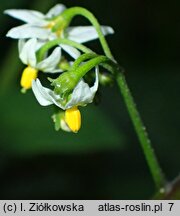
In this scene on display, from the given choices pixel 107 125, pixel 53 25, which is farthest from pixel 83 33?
pixel 107 125

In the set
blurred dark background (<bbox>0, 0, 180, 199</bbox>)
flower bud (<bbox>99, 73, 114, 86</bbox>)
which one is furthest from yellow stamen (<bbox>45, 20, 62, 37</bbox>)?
blurred dark background (<bbox>0, 0, 180, 199</bbox>)

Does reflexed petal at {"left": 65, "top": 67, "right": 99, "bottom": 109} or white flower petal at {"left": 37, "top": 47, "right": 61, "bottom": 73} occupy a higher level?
white flower petal at {"left": 37, "top": 47, "right": 61, "bottom": 73}

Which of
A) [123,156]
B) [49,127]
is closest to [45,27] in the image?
[49,127]

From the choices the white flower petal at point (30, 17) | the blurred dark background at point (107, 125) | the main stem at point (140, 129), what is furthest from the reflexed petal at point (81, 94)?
the blurred dark background at point (107, 125)

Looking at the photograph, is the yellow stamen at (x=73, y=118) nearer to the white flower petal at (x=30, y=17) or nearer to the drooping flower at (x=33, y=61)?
the drooping flower at (x=33, y=61)

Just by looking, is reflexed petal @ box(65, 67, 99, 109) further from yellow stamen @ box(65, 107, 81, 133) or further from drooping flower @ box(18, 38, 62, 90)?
drooping flower @ box(18, 38, 62, 90)

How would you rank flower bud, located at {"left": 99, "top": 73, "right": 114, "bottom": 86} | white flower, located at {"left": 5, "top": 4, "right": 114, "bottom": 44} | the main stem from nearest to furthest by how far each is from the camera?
1. the main stem
2. flower bud, located at {"left": 99, "top": 73, "right": 114, "bottom": 86}
3. white flower, located at {"left": 5, "top": 4, "right": 114, "bottom": 44}

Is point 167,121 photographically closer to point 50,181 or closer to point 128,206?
point 50,181
